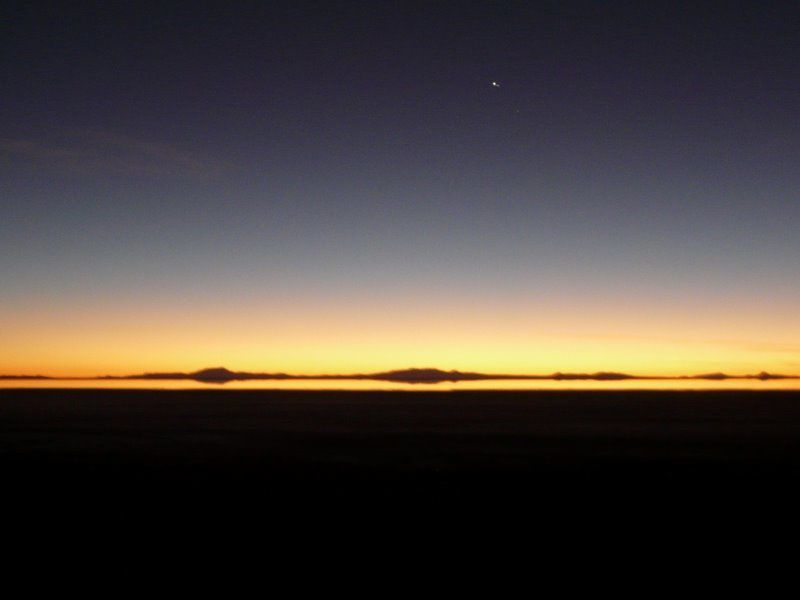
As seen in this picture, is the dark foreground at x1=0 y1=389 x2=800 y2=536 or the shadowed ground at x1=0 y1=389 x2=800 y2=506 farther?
the shadowed ground at x1=0 y1=389 x2=800 y2=506

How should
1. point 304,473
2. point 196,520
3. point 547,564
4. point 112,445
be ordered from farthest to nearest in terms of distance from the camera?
point 112,445 → point 304,473 → point 196,520 → point 547,564

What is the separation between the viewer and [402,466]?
26.1m

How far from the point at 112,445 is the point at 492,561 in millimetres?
23343

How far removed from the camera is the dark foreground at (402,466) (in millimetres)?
19797

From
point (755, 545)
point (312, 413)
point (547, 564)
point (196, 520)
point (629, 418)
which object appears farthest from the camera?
point (312, 413)

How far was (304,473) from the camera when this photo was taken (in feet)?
80.8

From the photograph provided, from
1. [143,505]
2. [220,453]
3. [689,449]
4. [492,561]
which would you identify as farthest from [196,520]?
[689,449]

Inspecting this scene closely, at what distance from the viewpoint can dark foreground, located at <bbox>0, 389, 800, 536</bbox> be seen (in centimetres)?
1980

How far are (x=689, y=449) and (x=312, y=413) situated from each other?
3173cm

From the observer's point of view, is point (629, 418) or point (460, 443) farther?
point (629, 418)

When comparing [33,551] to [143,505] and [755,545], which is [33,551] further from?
A: [755,545]

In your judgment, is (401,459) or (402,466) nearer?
(402,466)

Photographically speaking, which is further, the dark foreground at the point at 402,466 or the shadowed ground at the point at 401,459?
the shadowed ground at the point at 401,459

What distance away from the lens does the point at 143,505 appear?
1930 centimetres
